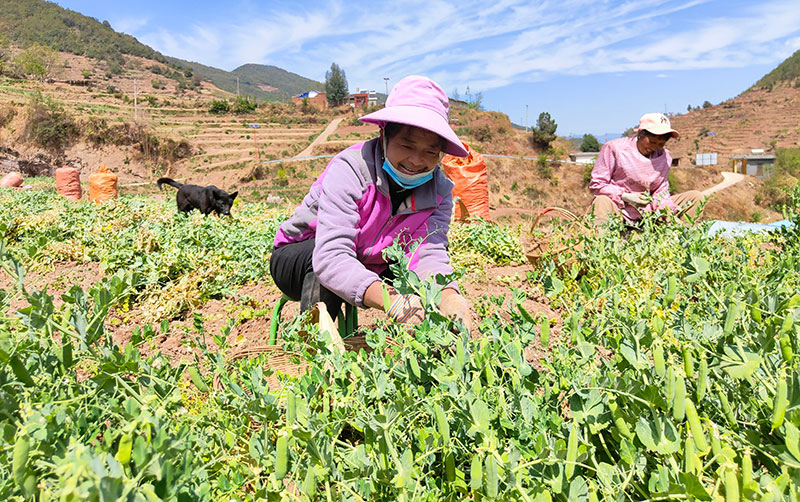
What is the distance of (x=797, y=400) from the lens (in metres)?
0.66

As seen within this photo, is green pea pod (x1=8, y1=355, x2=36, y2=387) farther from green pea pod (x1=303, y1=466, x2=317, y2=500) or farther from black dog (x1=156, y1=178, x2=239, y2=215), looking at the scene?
black dog (x1=156, y1=178, x2=239, y2=215)

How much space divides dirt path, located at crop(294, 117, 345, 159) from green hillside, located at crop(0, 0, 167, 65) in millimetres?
71450

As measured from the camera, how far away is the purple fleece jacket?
1.66m

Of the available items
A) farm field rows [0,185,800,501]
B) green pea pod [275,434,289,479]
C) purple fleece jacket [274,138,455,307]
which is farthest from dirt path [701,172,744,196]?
green pea pod [275,434,289,479]

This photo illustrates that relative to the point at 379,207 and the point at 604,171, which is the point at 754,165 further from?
the point at 379,207

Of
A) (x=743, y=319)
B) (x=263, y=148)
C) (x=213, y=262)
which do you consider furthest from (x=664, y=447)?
(x=263, y=148)

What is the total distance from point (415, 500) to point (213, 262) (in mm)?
4117

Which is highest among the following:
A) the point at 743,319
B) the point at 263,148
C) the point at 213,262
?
the point at 263,148

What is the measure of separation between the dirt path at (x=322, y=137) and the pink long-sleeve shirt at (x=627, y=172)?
3159 centimetres

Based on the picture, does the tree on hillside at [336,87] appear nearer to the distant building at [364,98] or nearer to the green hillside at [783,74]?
the distant building at [364,98]

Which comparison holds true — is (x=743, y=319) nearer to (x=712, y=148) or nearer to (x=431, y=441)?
(x=431, y=441)

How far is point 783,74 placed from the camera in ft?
292

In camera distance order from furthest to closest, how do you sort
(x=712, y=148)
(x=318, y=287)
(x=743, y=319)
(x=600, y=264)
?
(x=712, y=148) → (x=600, y=264) → (x=318, y=287) → (x=743, y=319)

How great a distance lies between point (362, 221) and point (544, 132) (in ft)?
143
